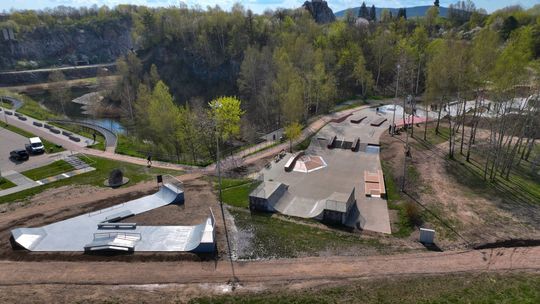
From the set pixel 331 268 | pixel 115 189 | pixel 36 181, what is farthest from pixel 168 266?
pixel 36 181

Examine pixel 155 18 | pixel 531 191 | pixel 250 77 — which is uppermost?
pixel 155 18

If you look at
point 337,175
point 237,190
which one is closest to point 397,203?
point 337,175

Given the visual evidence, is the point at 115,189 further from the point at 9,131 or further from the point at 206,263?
the point at 9,131

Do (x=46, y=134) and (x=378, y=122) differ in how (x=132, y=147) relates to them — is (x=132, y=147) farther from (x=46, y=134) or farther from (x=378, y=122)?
(x=378, y=122)

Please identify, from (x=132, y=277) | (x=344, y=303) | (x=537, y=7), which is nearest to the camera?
(x=344, y=303)

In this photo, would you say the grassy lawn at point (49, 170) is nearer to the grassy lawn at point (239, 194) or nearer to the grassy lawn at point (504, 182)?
the grassy lawn at point (239, 194)

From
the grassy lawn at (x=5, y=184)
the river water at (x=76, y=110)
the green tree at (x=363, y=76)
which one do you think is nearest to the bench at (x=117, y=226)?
the grassy lawn at (x=5, y=184)

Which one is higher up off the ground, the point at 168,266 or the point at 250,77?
the point at 250,77
